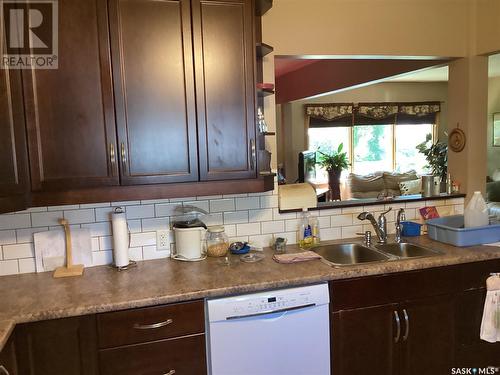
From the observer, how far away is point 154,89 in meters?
1.87

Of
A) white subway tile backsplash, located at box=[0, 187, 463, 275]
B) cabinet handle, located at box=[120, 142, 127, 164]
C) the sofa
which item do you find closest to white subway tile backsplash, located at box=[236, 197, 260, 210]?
white subway tile backsplash, located at box=[0, 187, 463, 275]

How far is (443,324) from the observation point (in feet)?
6.94

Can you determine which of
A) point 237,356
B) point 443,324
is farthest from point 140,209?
point 443,324

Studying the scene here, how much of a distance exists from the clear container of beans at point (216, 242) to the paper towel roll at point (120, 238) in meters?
0.46

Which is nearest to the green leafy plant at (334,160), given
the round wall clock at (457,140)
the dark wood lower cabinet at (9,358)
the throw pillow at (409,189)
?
the throw pillow at (409,189)

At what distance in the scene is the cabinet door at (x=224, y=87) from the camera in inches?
76.0

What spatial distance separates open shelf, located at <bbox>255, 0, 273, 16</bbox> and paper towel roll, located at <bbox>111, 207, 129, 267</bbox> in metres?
1.31

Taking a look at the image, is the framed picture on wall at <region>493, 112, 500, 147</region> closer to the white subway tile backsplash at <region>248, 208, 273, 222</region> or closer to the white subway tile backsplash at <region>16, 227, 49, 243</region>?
the white subway tile backsplash at <region>248, 208, 273, 222</region>

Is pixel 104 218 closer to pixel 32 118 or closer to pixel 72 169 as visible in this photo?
pixel 72 169

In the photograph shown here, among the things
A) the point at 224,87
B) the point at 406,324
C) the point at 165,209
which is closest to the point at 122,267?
the point at 165,209

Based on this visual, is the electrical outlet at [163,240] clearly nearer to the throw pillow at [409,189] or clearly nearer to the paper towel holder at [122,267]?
the paper towel holder at [122,267]

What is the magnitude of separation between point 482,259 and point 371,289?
69cm

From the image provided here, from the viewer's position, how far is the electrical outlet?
2.25 metres

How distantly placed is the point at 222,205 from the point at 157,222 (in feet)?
1.28
